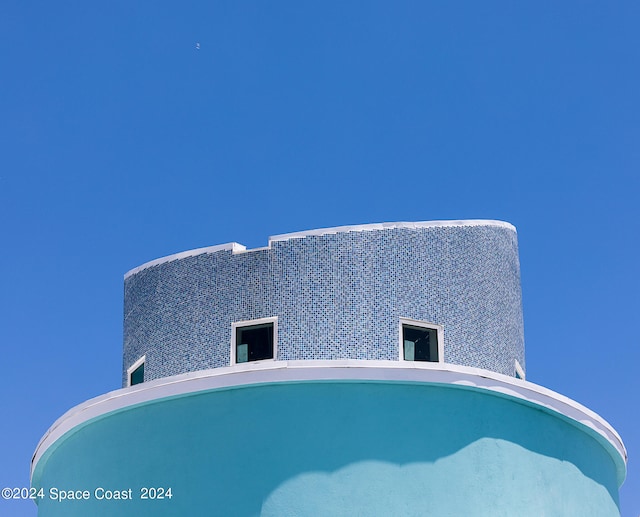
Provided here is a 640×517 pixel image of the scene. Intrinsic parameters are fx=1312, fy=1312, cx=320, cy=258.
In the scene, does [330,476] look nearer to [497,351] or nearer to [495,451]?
[495,451]

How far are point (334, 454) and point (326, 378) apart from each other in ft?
3.38

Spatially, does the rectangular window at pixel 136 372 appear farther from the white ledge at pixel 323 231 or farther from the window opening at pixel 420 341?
the window opening at pixel 420 341

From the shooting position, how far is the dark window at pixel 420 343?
18953mm

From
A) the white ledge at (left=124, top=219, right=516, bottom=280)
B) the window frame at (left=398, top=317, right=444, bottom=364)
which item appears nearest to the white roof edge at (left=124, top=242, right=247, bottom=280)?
the white ledge at (left=124, top=219, right=516, bottom=280)

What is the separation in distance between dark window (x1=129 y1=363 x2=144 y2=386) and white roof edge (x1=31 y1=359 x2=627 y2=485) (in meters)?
1.44

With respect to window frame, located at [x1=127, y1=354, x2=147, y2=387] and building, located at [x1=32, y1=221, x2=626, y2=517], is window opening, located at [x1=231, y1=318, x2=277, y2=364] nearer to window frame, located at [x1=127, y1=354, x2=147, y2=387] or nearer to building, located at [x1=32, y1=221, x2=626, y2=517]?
building, located at [x1=32, y1=221, x2=626, y2=517]

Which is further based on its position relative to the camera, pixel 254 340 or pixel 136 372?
pixel 136 372

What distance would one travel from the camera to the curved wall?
18859mm

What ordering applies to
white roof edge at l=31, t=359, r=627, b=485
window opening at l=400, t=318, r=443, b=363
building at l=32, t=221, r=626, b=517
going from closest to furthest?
building at l=32, t=221, r=626, b=517 < white roof edge at l=31, t=359, r=627, b=485 < window opening at l=400, t=318, r=443, b=363

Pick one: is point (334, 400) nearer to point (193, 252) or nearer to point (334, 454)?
point (334, 454)

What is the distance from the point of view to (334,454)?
17.6 meters

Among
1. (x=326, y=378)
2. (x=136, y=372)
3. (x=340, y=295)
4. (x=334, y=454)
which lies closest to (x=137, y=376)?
(x=136, y=372)

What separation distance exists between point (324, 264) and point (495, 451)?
3.63 m

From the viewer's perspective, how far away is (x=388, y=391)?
1794 centimetres
